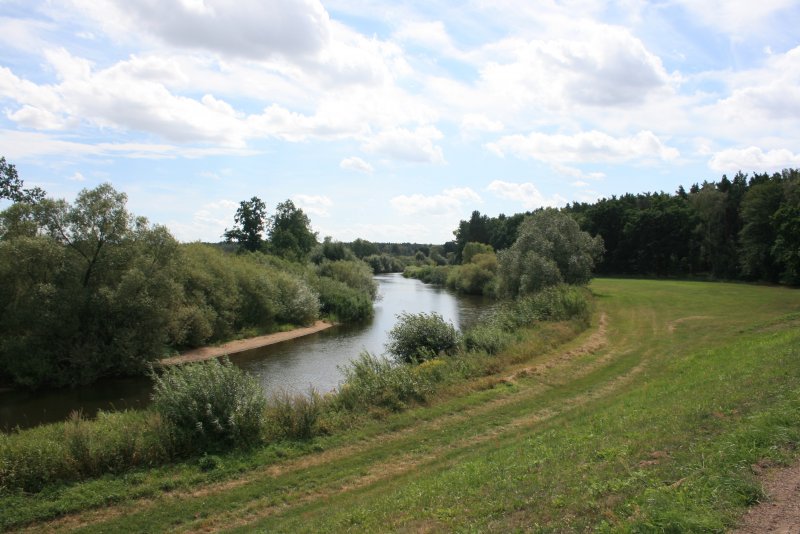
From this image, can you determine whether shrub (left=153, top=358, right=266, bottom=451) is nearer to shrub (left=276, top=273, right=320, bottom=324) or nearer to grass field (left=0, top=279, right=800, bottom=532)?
grass field (left=0, top=279, right=800, bottom=532)

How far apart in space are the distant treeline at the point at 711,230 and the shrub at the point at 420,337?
133 ft

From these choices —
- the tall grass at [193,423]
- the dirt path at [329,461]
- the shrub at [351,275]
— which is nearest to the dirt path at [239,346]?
the shrub at [351,275]

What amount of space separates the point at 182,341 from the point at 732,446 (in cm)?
3659

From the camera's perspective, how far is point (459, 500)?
786 cm

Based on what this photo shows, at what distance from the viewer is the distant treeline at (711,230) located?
5388 centimetres

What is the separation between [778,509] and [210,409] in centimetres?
1139

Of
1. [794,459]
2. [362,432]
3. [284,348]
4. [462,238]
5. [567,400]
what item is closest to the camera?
[794,459]

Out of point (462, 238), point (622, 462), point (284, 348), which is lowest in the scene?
point (284, 348)

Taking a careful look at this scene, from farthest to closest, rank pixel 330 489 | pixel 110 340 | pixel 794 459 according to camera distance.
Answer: pixel 110 340 < pixel 330 489 < pixel 794 459

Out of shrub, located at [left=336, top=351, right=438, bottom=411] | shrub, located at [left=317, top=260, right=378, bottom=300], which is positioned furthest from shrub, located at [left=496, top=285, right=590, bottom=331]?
shrub, located at [left=317, top=260, right=378, bottom=300]

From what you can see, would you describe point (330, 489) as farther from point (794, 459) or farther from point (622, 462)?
point (794, 459)

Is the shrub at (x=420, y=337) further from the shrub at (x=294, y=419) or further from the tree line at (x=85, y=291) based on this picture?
the tree line at (x=85, y=291)

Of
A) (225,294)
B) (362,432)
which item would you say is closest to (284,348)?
(225,294)

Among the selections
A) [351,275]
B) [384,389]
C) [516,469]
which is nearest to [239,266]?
[351,275]
